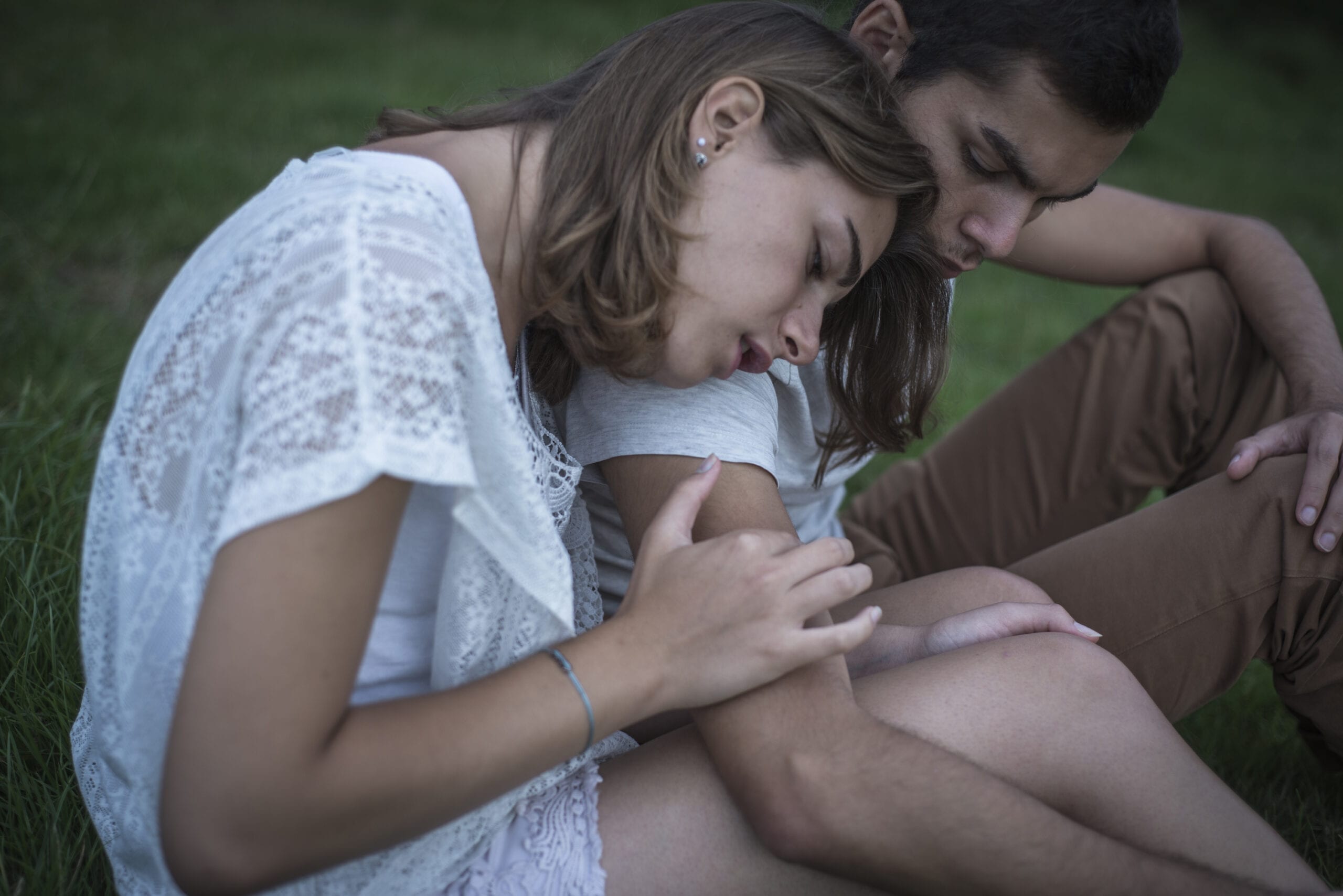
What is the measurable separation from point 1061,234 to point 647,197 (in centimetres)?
159

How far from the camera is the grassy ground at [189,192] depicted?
2.04m

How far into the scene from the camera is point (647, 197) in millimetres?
1448

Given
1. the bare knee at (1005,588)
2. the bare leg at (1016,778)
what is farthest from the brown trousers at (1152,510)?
the bare leg at (1016,778)

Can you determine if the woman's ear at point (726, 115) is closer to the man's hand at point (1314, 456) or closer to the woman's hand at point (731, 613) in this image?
the woman's hand at point (731, 613)

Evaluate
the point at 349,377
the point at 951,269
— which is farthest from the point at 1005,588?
the point at 349,377

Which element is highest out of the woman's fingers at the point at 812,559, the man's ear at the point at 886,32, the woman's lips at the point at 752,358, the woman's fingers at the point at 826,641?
the man's ear at the point at 886,32

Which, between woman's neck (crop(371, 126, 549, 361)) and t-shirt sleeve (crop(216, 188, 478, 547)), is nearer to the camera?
t-shirt sleeve (crop(216, 188, 478, 547))

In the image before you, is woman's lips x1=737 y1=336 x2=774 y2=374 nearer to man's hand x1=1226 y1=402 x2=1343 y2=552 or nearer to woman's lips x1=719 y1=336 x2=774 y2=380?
A: woman's lips x1=719 y1=336 x2=774 y2=380

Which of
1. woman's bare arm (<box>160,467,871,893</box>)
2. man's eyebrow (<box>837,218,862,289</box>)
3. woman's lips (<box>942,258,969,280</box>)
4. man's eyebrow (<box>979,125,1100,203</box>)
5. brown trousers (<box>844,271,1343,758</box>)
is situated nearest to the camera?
woman's bare arm (<box>160,467,871,893</box>)

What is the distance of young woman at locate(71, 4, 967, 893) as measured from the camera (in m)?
1.09

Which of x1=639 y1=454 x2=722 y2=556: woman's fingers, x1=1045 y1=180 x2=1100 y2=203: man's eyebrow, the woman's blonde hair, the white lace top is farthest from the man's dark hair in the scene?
the white lace top

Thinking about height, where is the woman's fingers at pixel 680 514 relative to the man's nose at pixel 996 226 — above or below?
below

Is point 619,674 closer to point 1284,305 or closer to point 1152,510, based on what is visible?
point 1152,510

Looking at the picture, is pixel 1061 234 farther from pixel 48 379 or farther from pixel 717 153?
pixel 48 379
